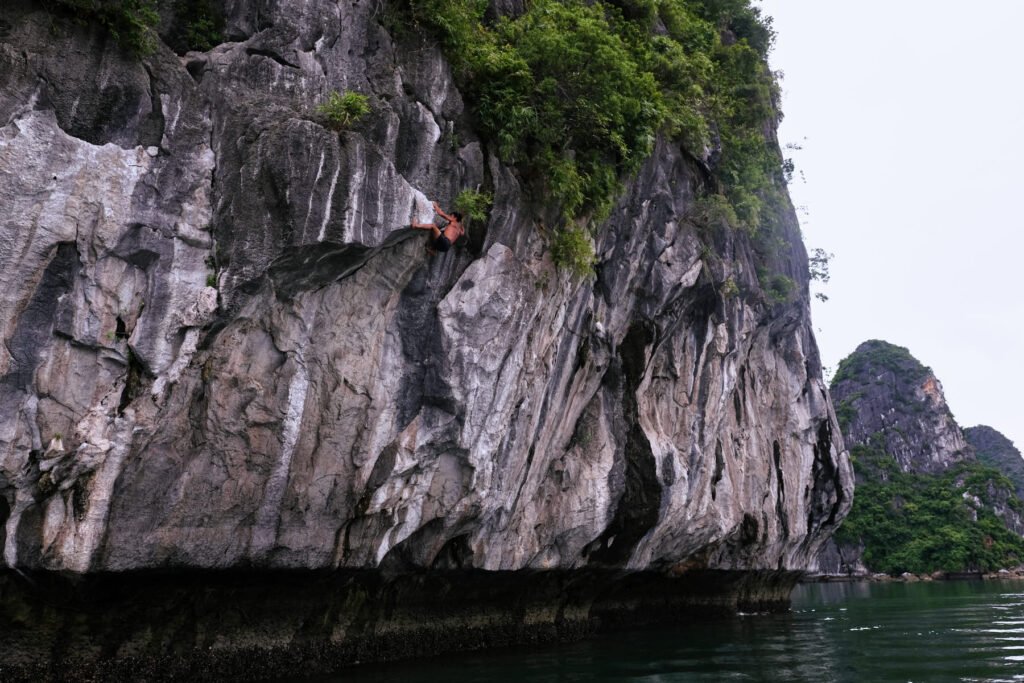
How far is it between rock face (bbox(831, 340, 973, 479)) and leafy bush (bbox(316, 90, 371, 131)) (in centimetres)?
6984

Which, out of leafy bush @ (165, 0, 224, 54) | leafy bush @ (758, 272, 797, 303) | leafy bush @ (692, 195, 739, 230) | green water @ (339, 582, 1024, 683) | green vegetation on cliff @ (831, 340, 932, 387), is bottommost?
green water @ (339, 582, 1024, 683)

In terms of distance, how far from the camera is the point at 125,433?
7.39 meters

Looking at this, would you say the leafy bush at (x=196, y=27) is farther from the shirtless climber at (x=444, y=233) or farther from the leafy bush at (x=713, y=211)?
the leafy bush at (x=713, y=211)

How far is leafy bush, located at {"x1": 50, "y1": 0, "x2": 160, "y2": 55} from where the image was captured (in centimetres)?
736

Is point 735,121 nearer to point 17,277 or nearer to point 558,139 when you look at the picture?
point 558,139

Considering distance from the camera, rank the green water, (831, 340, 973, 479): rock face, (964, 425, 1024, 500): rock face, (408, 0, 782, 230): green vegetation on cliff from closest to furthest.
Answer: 1. the green water
2. (408, 0, 782, 230): green vegetation on cliff
3. (831, 340, 973, 479): rock face
4. (964, 425, 1024, 500): rock face

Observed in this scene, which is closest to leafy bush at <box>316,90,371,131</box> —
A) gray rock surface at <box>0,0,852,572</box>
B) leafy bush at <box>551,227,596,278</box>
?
gray rock surface at <box>0,0,852,572</box>

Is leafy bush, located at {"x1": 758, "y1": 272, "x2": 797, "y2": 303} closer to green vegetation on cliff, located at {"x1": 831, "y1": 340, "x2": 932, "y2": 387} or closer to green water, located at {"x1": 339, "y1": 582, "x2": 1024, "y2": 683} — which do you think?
green water, located at {"x1": 339, "y1": 582, "x2": 1024, "y2": 683}

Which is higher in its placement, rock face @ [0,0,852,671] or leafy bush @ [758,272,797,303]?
leafy bush @ [758,272,797,303]

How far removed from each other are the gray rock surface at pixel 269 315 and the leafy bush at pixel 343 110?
0.18m

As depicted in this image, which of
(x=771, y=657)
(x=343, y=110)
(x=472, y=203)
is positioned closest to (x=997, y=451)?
(x=771, y=657)

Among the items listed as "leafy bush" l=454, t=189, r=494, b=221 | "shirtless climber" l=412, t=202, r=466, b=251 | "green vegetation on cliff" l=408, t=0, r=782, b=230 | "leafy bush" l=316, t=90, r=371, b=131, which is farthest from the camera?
"green vegetation on cliff" l=408, t=0, r=782, b=230

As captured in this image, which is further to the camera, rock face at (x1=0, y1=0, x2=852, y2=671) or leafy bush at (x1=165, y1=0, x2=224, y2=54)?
leafy bush at (x1=165, y1=0, x2=224, y2=54)

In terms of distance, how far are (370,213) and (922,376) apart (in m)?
77.4
